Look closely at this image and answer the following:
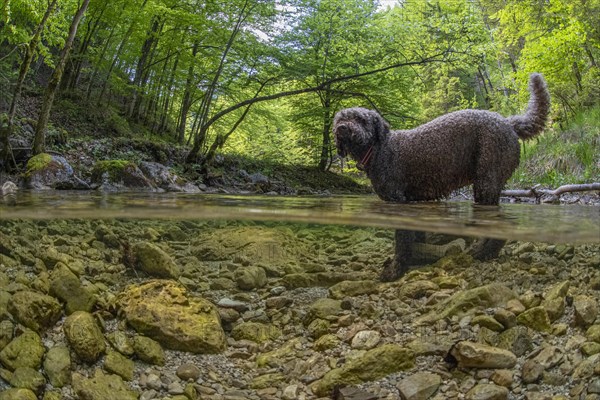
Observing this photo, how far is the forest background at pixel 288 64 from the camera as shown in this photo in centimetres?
1215

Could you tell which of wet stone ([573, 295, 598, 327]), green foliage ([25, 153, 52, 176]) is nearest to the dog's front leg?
A: wet stone ([573, 295, 598, 327])

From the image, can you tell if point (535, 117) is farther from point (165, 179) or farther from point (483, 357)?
point (165, 179)

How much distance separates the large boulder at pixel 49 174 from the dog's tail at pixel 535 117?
270 inches

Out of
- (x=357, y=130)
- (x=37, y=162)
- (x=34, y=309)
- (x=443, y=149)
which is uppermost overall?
(x=357, y=130)

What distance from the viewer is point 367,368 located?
278 cm

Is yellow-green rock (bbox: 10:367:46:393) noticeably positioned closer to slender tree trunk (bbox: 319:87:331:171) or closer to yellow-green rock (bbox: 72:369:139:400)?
yellow-green rock (bbox: 72:369:139:400)

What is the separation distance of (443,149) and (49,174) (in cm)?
699

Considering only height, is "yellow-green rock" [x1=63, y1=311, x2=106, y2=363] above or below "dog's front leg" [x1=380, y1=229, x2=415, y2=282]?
below

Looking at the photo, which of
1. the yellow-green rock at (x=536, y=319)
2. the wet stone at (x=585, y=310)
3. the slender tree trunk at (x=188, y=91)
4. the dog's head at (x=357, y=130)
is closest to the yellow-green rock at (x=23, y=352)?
the yellow-green rock at (x=536, y=319)

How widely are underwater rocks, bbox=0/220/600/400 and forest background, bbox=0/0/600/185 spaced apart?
26.2 feet

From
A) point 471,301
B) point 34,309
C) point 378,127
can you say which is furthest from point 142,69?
point 471,301

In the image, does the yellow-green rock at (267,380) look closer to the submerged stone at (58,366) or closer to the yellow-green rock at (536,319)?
the submerged stone at (58,366)

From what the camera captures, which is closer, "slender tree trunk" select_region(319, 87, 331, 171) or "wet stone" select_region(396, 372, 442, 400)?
"wet stone" select_region(396, 372, 442, 400)

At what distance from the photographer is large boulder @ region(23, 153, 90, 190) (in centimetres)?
795
